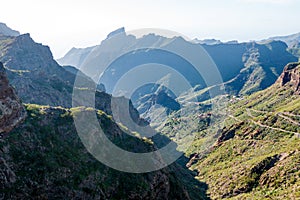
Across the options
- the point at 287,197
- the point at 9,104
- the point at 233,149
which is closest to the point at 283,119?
the point at 233,149

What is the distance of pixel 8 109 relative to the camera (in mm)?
88688

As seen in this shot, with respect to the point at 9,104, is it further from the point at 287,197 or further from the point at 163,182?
the point at 287,197

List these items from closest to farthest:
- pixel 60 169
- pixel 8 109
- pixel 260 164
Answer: pixel 60 169 → pixel 8 109 → pixel 260 164

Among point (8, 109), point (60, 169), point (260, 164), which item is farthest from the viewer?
point (260, 164)

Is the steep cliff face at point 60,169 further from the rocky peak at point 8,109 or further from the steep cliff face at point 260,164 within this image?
the steep cliff face at point 260,164

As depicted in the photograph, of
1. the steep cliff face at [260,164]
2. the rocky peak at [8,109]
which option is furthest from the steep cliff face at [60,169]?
the steep cliff face at [260,164]

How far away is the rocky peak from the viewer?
85.0 meters

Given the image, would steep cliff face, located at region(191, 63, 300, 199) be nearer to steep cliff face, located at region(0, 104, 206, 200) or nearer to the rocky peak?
steep cliff face, located at region(0, 104, 206, 200)

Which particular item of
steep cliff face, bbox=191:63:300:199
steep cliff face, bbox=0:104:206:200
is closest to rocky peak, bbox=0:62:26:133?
steep cliff face, bbox=0:104:206:200

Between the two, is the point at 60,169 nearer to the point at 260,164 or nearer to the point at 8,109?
the point at 8,109

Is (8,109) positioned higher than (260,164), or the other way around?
(8,109)

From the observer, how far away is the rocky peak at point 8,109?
8500cm

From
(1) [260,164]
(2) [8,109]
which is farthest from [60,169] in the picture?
(1) [260,164]

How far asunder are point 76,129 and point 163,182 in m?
34.0
